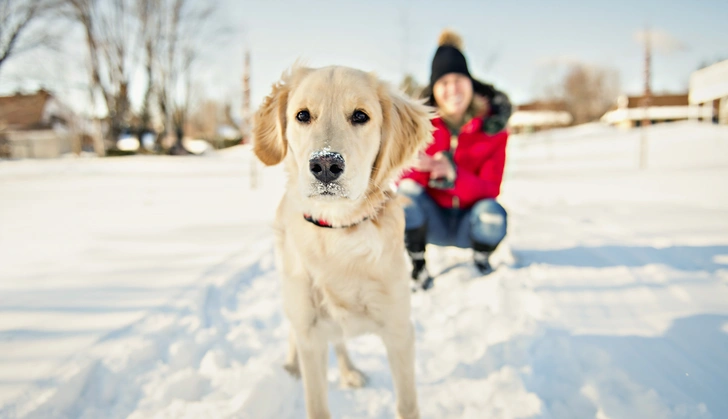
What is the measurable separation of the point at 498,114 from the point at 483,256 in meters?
1.18

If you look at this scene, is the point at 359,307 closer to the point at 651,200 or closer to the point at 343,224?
the point at 343,224

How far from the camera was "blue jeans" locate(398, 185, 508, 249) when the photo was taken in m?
3.04

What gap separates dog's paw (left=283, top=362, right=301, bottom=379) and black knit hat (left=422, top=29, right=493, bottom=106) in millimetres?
2107

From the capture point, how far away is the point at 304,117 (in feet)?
5.49

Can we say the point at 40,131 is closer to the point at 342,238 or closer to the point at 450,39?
the point at 450,39

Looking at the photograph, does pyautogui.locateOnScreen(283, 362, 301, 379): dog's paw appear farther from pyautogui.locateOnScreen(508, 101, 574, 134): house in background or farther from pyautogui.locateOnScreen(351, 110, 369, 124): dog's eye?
pyautogui.locateOnScreen(508, 101, 574, 134): house in background

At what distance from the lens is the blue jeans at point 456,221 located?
304cm

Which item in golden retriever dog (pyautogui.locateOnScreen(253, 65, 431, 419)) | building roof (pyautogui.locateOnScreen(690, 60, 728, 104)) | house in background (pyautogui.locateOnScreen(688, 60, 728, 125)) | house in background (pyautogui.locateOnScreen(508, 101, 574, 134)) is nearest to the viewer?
golden retriever dog (pyautogui.locateOnScreen(253, 65, 431, 419))

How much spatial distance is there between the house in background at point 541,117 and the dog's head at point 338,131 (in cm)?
3815

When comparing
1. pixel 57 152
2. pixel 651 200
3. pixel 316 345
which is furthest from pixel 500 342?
pixel 57 152

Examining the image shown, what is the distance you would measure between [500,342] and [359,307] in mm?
999

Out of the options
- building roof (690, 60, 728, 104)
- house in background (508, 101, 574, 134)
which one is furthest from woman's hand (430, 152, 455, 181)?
house in background (508, 101, 574, 134)

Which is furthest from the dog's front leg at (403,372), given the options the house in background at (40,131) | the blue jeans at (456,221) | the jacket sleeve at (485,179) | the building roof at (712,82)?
the house in background at (40,131)

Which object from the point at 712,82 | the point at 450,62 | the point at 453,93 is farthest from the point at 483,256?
the point at 712,82
